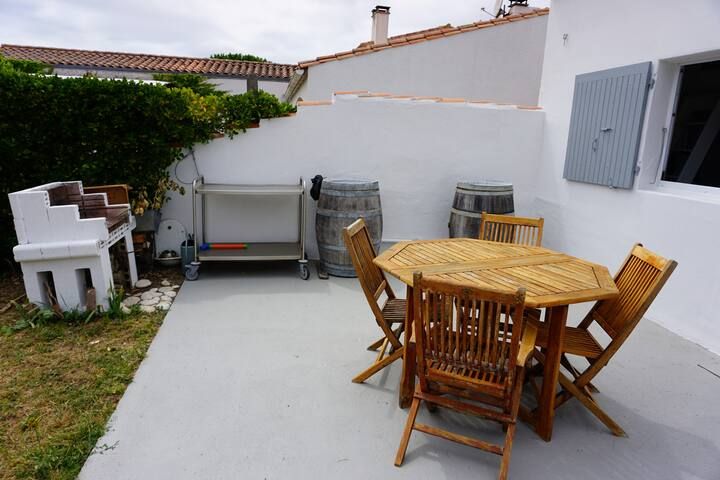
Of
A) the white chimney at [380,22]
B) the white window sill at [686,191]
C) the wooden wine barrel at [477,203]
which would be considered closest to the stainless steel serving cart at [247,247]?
the wooden wine barrel at [477,203]

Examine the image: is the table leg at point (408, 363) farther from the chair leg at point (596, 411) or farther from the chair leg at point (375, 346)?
the chair leg at point (596, 411)

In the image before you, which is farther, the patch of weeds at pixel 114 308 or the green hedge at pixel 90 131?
the green hedge at pixel 90 131

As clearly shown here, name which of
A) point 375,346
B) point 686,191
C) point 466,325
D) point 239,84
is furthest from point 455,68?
point 239,84

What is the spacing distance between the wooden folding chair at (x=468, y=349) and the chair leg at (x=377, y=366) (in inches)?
19.0

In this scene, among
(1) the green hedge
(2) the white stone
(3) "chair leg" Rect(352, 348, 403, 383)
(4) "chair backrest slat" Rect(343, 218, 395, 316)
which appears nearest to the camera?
(4) "chair backrest slat" Rect(343, 218, 395, 316)

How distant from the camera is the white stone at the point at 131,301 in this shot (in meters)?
3.59

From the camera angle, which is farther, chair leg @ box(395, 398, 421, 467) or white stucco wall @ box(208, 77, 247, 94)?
white stucco wall @ box(208, 77, 247, 94)

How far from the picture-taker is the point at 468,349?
1.80 metres

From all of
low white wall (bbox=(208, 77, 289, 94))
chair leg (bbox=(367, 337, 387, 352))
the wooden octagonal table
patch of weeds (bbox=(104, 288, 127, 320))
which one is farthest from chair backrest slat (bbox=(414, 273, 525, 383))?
low white wall (bbox=(208, 77, 289, 94))

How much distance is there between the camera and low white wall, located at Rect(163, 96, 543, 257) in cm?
475

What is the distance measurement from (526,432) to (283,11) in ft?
21.5

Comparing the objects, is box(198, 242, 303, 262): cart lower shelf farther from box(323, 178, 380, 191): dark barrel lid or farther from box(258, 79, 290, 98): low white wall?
box(258, 79, 290, 98): low white wall

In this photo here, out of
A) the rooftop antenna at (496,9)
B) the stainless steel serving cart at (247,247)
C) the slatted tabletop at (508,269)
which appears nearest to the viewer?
the slatted tabletop at (508,269)

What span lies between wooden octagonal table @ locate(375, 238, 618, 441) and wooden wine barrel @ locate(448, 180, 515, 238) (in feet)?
5.73
